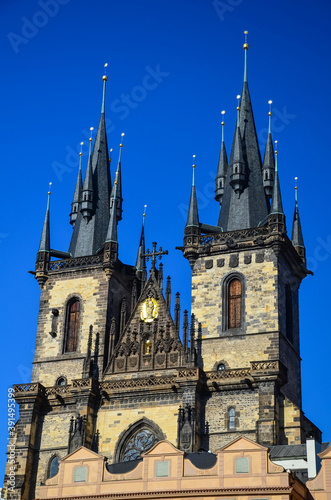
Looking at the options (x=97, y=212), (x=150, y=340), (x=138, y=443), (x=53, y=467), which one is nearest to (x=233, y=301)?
(x=150, y=340)

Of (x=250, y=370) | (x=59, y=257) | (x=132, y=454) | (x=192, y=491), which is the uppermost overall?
(x=59, y=257)

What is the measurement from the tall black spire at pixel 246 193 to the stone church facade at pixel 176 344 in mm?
85

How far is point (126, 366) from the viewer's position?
59.7 m

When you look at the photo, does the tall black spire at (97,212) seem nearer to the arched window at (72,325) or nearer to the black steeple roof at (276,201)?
the arched window at (72,325)

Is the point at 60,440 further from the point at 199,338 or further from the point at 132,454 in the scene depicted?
the point at 199,338

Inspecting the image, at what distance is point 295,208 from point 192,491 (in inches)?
1094

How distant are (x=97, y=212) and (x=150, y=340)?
10.5 metres

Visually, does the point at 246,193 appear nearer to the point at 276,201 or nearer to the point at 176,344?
the point at 276,201

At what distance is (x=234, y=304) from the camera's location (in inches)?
2345

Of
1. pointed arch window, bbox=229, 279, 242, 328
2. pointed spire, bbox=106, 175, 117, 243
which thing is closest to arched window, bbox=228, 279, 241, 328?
pointed arch window, bbox=229, 279, 242, 328

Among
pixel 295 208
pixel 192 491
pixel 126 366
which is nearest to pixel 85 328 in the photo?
pixel 126 366

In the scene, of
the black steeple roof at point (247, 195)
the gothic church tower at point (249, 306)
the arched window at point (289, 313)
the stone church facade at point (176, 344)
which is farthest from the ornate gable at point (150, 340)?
the arched window at point (289, 313)

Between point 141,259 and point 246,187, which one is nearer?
point 246,187

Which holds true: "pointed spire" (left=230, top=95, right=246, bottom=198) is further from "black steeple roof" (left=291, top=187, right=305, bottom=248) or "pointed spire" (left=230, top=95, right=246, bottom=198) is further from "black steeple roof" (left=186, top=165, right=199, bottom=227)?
"black steeple roof" (left=291, top=187, right=305, bottom=248)
